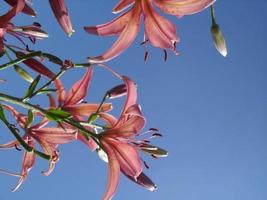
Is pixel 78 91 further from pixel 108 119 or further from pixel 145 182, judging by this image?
pixel 145 182

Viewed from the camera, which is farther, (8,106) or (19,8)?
(8,106)

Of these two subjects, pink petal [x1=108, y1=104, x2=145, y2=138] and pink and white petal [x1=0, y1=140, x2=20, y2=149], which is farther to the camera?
pink and white petal [x1=0, y1=140, x2=20, y2=149]

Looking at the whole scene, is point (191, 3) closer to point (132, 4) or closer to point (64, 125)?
point (132, 4)

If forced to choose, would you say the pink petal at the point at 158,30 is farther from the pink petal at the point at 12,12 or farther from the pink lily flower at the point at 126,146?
the pink petal at the point at 12,12

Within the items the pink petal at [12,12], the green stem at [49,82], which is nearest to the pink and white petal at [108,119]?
the green stem at [49,82]

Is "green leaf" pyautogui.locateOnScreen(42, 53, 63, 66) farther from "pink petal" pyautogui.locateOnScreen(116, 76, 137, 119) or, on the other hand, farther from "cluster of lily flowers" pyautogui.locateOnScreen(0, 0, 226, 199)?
"pink petal" pyautogui.locateOnScreen(116, 76, 137, 119)

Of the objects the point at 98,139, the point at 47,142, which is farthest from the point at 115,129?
the point at 47,142

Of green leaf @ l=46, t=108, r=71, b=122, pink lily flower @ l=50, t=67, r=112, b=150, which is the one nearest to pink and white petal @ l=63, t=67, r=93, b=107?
pink lily flower @ l=50, t=67, r=112, b=150

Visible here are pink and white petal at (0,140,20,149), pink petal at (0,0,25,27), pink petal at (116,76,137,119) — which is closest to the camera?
pink petal at (0,0,25,27)
